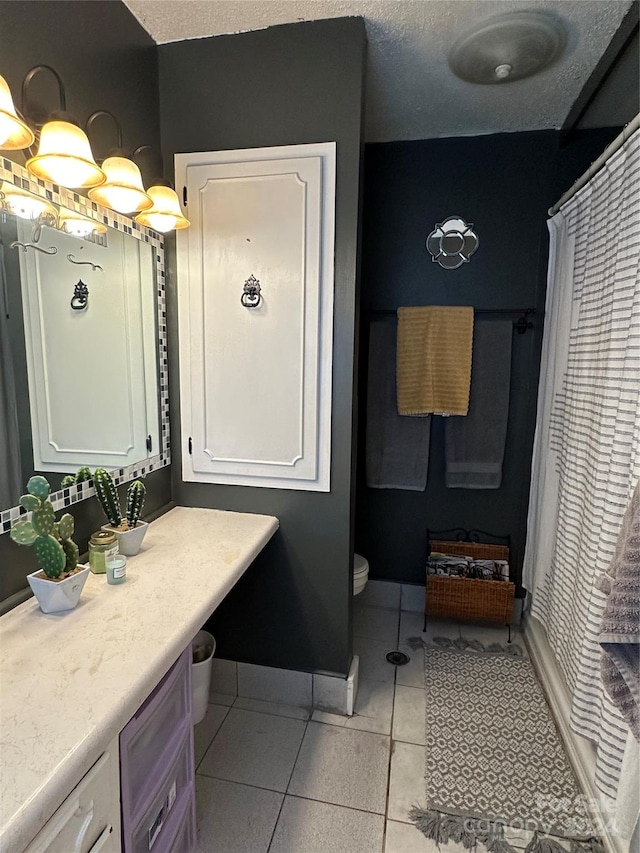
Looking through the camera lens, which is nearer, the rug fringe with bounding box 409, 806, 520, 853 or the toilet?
the rug fringe with bounding box 409, 806, 520, 853

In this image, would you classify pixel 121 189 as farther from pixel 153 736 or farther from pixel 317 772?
pixel 317 772

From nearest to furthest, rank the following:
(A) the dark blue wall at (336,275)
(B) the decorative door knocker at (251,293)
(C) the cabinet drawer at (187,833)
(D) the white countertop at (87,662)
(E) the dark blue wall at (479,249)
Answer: (D) the white countertop at (87,662)
(C) the cabinet drawer at (187,833)
(A) the dark blue wall at (336,275)
(B) the decorative door knocker at (251,293)
(E) the dark blue wall at (479,249)

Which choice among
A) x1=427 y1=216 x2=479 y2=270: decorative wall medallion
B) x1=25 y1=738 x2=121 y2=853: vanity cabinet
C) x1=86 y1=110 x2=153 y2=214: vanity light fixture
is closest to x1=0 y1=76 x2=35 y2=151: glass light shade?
x1=86 y1=110 x2=153 y2=214: vanity light fixture

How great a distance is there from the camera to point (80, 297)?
1.38 metres

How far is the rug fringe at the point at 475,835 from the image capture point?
4.38 feet

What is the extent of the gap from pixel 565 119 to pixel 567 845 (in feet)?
9.28

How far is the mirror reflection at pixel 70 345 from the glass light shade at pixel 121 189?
0.11m

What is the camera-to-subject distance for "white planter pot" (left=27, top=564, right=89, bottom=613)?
1069 millimetres

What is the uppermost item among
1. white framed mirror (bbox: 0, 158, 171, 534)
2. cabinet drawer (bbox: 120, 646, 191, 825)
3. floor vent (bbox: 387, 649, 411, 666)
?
white framed mirror (bbox: 0, 158, 171, 534)

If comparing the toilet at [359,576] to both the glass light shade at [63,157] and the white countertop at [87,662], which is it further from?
the glass light shade at [63,157]

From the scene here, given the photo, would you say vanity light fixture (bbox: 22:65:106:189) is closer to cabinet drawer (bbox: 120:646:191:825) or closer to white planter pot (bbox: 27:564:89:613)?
white planter pot (bbox: 27:564:89:613)

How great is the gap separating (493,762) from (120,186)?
2.24 m

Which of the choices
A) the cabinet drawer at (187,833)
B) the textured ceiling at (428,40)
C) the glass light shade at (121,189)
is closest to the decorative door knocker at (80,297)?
the glass light shade at (121,189)

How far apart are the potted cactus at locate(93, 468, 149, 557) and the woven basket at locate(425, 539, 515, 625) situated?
1.55m
